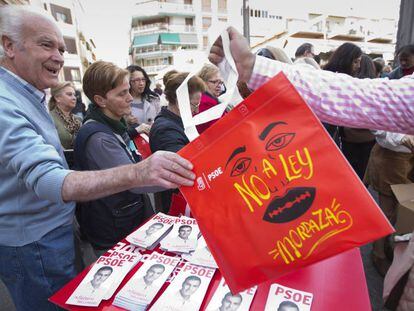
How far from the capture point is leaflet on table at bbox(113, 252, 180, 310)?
780mm

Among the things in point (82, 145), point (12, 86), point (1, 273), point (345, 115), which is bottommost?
point (1, 273)

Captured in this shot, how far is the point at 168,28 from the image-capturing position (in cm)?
2930

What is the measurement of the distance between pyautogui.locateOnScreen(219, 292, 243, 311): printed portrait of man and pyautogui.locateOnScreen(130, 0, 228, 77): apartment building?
2930 cm

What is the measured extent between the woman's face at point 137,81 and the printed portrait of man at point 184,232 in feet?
7.85

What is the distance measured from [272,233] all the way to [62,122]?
2.67 metres

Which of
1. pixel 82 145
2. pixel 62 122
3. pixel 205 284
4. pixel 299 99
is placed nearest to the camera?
pixel 299 99

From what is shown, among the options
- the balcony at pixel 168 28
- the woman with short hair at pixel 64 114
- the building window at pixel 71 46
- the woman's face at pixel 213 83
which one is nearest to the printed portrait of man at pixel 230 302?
the woman's face at pixel 213 83

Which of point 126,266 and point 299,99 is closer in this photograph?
point 299,99

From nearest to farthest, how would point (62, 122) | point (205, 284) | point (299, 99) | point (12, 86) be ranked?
point (299, 99)
point (205, 284)
point (12, 86)
point (62, 122)

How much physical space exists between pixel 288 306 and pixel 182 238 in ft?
1.50

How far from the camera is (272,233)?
562mm

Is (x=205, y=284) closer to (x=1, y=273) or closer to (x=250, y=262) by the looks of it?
(x=250, y=262)

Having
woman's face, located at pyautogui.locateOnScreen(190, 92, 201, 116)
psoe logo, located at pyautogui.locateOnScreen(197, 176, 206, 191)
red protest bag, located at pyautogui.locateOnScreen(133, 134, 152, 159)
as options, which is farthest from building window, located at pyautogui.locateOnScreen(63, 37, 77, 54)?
psoe logo, located at pyautogui.locateOnScreen(197, 176, 206, 191)

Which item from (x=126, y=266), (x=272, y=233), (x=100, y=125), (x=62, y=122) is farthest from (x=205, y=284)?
→ (x=62, y=122)
